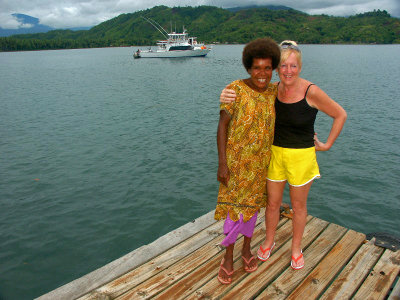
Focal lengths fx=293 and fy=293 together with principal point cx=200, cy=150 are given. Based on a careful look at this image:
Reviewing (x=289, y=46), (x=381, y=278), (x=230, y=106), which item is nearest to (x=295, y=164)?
(x=230, y=106)

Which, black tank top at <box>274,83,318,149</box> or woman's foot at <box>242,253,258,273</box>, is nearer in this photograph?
black tank top at <box>274,83,318,149</box>

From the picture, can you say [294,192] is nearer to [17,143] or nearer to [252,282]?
[252,282]

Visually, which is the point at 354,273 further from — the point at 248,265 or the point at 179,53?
the point at 179,53

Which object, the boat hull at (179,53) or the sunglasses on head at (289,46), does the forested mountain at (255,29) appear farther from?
the sunglasses on head at (289,46)

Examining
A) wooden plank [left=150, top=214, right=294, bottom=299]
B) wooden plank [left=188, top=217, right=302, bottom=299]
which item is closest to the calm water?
wooden plank [left=150, top=214, right=294, bottom=299]

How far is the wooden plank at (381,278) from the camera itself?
2.77 meters

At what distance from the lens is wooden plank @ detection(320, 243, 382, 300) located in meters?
2.79

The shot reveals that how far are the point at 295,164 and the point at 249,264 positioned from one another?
3.85 feet

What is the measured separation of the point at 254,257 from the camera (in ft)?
10.4

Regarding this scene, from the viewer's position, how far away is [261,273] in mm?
3072

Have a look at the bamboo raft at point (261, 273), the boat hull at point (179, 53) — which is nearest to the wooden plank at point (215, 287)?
the bamboo raft at point (261, 273)

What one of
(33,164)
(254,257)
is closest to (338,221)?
(254,257)

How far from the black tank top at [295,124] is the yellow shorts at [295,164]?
0.06 meters

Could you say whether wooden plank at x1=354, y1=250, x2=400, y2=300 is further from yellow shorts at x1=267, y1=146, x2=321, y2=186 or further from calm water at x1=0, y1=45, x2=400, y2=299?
calm water at x1=0, y1=45, x2=400, y2=299
